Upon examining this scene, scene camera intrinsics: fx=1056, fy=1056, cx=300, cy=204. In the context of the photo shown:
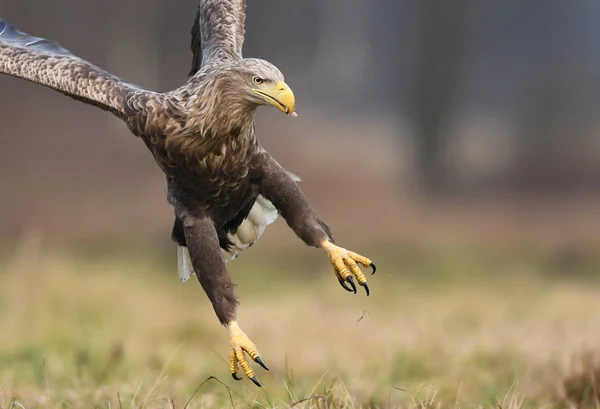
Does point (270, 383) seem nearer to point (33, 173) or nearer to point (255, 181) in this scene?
point (255, 181)

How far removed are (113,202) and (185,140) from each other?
9.45m

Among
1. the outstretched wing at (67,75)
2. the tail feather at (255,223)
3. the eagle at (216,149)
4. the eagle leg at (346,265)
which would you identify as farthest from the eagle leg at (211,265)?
the outstretched wing at (67,75)

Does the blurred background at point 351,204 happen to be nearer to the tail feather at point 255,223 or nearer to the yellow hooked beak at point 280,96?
the tail feather at point 255,223

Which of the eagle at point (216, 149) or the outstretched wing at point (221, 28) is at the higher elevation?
the outstretched wing at point (221, 28)

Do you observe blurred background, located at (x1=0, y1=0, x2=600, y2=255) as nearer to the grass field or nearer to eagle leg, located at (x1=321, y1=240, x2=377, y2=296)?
the grass field

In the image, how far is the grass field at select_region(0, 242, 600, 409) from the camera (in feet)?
17.0

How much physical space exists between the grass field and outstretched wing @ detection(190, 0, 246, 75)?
151cm

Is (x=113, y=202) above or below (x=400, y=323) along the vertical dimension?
below

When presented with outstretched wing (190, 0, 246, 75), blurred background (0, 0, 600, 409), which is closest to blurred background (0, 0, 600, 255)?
blurred background (0, 0, 600, 409)

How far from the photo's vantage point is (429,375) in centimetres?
638

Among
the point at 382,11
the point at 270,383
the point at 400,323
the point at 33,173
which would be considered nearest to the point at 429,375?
the point at 270,383

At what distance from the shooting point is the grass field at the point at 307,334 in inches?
204

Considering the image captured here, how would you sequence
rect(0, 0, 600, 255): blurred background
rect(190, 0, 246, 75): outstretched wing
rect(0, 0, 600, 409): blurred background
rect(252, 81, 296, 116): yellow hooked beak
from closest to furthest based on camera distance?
rect(252, 81, 296, 116): yellow hooked beak → rect(190, 0, 246, 75): outstretched wing → rect(0, 0, 600, 409): blurred background → rect(0, 0, 600, 255): blurred background

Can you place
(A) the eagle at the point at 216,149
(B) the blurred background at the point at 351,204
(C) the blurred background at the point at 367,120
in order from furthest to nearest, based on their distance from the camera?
(C) the blurred background at the point at 367,120
(B) the blurred background at the point at 351,204
(A) the eagle at the point at 216,149
